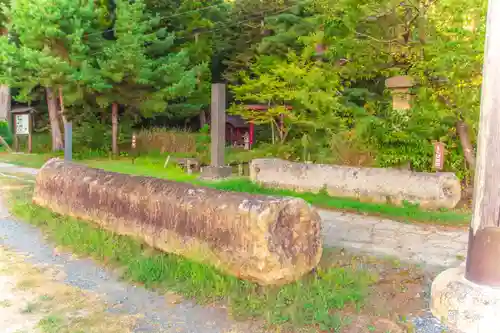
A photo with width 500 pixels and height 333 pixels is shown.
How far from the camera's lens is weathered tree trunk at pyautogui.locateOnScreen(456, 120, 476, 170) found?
31.4 ft

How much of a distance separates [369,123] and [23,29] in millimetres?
14711

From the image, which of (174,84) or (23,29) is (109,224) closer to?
(174,84)

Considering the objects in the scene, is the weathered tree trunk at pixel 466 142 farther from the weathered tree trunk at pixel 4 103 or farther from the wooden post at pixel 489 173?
the weathered tree trunk at pixel 4 103

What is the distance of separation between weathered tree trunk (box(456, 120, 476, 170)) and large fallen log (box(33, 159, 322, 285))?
5820mm

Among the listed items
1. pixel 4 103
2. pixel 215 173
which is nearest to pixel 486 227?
pixel 215 173

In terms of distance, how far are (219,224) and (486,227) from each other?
2.67 metres

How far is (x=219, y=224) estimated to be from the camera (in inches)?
201

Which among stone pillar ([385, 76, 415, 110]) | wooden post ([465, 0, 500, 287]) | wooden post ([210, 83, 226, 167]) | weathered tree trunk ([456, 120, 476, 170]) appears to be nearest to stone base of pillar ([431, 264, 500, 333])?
wooden post ([465, 0, 500, 287])

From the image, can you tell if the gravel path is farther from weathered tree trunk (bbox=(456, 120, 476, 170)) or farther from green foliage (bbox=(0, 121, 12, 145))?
green foliage (bbox=(0, 121, 12, 145))

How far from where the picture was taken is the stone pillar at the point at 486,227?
3.59 metres

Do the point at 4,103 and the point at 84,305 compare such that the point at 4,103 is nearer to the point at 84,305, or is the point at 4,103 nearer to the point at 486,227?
the point at 84,305

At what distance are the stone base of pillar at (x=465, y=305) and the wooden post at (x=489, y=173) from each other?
11 cm

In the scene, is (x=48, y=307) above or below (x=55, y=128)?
below

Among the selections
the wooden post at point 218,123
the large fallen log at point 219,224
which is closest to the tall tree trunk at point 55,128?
the wooden post at point 218,123
